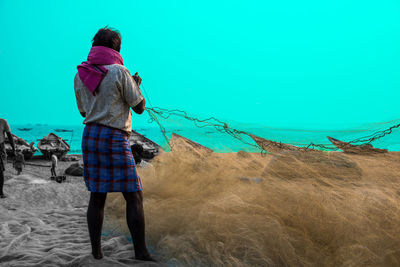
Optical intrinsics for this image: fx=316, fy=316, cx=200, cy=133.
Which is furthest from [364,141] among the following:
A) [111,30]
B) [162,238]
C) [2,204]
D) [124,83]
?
[2,204]

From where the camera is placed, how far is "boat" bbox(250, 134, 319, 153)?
3.34 m

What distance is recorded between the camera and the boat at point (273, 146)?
3.34m

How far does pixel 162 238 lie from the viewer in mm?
2531

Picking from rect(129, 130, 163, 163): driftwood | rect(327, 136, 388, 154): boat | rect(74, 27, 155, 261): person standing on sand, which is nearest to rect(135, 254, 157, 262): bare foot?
rect(74, 27, 155, 261): person standing on sand

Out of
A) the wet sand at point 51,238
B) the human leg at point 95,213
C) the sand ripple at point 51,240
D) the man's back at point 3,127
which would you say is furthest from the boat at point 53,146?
the human leg at point 95,213

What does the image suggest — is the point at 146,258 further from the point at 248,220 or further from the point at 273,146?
the point at 273,146

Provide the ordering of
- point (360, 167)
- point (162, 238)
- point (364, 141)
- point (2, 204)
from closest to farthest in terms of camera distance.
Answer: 1. point (162, 238)
2. point (364, 141)
3. point (360, 167)
4. point (2, 204)

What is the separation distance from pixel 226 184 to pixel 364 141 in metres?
1.37

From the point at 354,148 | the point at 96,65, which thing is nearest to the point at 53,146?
the point at 96,65

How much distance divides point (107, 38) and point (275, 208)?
1774 millimetres

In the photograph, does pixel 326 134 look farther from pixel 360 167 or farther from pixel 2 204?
pixel 2 204

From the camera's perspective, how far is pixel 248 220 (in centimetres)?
221

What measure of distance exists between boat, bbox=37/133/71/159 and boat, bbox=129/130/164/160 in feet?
8.70

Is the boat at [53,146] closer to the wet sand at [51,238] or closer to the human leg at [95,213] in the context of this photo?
the wet sand at [51,238]
